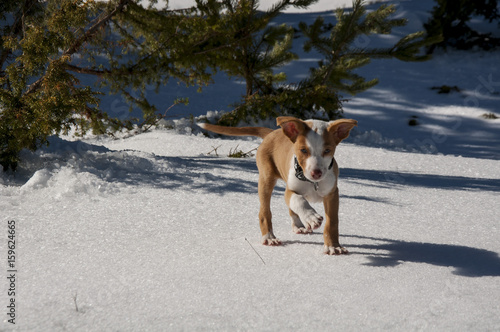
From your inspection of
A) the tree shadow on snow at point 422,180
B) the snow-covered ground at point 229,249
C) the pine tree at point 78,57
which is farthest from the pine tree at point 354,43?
the tree shadow on snow at point 422,180

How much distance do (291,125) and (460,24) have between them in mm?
13667

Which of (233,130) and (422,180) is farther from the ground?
(233,130)

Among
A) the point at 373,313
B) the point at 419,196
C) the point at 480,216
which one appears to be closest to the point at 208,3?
the point at 419,196

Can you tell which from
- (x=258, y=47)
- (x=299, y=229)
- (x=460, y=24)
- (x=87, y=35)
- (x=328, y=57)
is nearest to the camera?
(x=299, y=229)

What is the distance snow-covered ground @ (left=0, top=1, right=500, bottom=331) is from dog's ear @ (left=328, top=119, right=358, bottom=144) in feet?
2.30

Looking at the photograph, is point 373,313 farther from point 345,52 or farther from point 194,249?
point 345,52

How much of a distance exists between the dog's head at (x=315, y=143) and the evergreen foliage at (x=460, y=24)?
12.3m

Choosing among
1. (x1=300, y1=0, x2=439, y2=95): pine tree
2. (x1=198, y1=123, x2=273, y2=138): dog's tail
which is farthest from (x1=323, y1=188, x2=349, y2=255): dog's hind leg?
(x1=300, y1=0, x2=439, y2=95): pine tree

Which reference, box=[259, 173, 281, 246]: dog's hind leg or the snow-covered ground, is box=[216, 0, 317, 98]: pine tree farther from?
box=[259, 173, 281, 246]: dog's hind leg

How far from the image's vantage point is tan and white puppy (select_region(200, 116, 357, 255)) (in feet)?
7.91

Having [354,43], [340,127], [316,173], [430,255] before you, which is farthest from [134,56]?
[430,255]

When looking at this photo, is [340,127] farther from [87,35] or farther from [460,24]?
[460,24]

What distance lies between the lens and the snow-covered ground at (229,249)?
6.54 feet

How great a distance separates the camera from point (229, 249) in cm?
282
